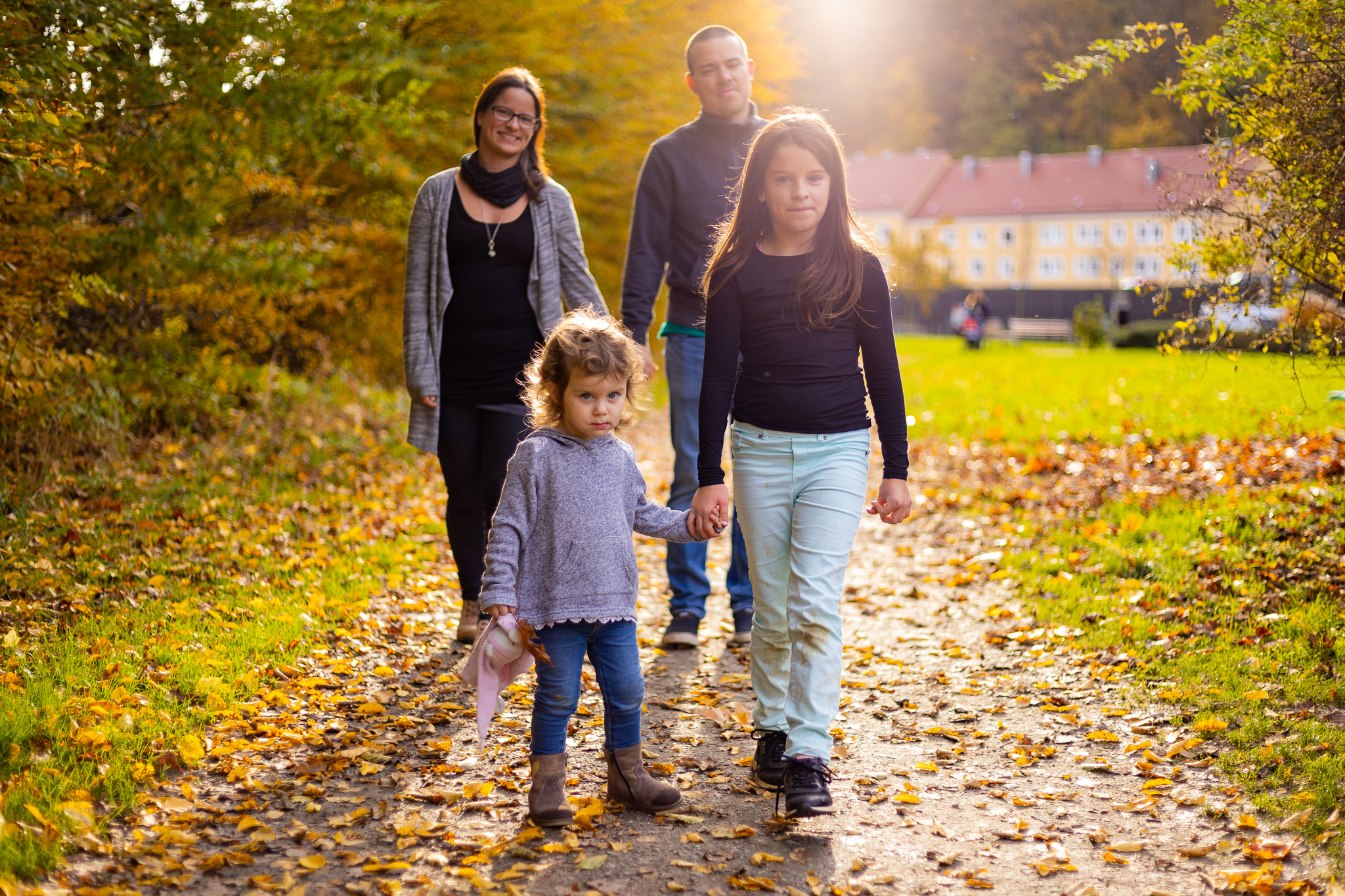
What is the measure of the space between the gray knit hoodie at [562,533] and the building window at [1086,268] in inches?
2279

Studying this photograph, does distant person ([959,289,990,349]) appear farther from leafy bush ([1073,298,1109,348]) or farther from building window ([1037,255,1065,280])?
building window ([1037,255,1065,280])

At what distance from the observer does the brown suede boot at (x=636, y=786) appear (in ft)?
11.3

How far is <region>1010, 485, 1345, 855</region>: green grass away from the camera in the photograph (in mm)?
3793

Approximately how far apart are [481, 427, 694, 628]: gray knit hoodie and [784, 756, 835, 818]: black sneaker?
71 centimetres

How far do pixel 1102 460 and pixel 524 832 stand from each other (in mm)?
8025

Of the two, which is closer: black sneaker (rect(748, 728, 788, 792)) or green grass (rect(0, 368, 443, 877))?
green grass (rect(0, 368, 443, 877))

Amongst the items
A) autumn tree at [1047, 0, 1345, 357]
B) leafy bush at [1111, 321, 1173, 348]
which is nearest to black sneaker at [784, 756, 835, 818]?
autumn tree at [1047, 0, 1345, 357]

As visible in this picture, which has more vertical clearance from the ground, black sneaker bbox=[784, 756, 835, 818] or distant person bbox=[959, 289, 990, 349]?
distant person bbox=[959, 289, 990, 349]

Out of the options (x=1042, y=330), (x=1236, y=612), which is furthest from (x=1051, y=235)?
(x=1236, y=612)

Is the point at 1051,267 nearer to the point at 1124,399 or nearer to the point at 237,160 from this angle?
the point at 1124,399

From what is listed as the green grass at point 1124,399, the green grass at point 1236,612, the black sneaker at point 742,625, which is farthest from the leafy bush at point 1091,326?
the black sneaker at point 742,625

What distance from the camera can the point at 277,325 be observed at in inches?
393

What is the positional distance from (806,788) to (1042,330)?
4220 cm

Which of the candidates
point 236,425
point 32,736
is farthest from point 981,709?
point 236,425
